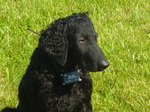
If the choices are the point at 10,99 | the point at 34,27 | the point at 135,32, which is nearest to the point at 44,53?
the point at 10,99

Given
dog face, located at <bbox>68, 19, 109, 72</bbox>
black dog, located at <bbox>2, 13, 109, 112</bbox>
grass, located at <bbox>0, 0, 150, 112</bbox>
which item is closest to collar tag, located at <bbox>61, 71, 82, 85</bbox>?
black dog, located at <bbox>2, 13, 109, 112</bbox>

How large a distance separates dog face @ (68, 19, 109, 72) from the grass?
111 centimetres

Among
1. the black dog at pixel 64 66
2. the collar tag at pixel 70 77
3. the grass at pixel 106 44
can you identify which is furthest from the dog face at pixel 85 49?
the grass at pixel 106 44

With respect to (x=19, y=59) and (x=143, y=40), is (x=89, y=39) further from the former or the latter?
(x=143, y=40)

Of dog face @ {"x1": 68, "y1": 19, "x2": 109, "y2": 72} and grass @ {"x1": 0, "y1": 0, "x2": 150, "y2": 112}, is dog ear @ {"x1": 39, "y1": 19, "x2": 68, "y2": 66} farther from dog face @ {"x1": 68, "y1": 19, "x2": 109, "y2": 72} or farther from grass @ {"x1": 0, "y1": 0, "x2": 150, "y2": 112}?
grass @ {"x1": 0, "y1": 0, "x2": 150, "y2": 112}

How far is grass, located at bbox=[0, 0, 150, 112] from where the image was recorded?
4.37 m

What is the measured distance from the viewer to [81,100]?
3.62m

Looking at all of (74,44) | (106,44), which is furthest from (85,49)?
(106,44)

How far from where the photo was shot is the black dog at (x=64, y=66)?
130 inches

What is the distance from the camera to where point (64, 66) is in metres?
3.40

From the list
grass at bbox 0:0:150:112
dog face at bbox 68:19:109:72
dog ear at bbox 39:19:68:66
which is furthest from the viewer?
grass at bbox 0:0:150:112

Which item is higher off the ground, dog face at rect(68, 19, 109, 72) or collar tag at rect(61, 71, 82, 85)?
dog face at rect(68, 19, 109, 72)

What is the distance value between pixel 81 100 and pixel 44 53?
69 cm

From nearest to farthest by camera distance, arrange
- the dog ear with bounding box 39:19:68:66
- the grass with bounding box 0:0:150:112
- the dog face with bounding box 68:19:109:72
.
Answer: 1. the dog face with bounding box 68:19:109:72
2. the dog ear with bounding box 39:19:68:66
3. the grass with bounding box 0:0:150:112
